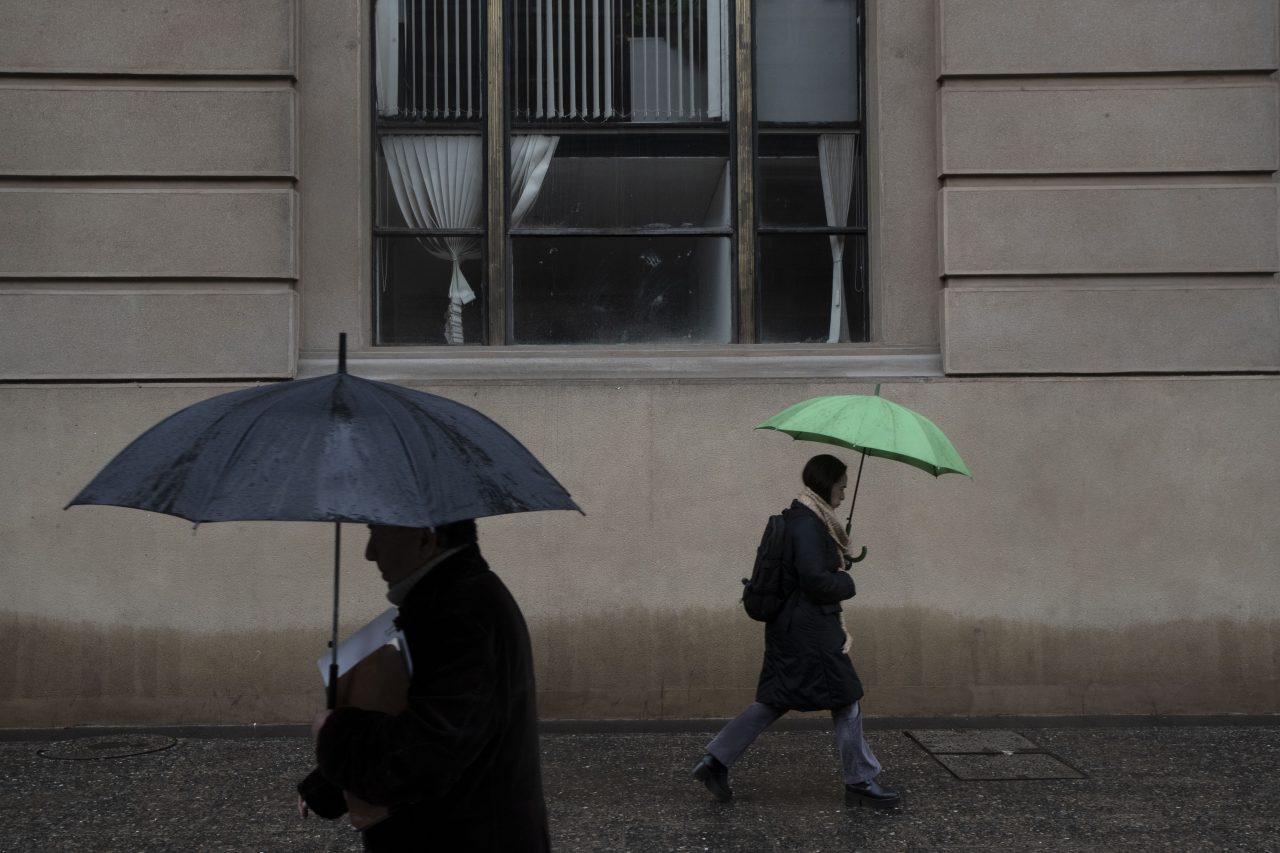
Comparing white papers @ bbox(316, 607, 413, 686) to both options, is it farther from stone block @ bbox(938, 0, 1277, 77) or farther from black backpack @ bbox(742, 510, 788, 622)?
stone block @ bbox(938, 0, 1277, 77)

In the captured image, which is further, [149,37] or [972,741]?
[149,37]

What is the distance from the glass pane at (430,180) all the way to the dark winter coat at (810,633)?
12.0 ft

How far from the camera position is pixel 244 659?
778 cm

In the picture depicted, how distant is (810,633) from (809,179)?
3721mm

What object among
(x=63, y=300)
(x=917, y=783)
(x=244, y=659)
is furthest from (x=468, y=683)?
(x=63, y=300)

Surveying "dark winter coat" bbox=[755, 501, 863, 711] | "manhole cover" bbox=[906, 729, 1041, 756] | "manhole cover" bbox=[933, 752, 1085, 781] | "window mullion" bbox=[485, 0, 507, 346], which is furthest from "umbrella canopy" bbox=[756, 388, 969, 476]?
"window mullion" bbox=[485, 0, 507, 346]

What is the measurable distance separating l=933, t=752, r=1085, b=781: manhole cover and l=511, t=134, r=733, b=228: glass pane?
3.70 meters

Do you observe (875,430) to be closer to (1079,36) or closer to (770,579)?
(770,579)

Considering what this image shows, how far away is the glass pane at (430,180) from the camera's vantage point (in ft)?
27.9

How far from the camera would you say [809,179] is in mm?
8617

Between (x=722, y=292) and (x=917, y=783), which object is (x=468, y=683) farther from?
(x=722, y=292)

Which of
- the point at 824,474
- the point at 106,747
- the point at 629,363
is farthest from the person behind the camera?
the point at 629,363

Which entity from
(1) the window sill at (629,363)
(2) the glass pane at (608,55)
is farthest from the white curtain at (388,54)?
(1) the window sill at (629,363)

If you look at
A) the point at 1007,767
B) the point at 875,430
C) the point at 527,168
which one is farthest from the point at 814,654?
A: the point at 527,168
